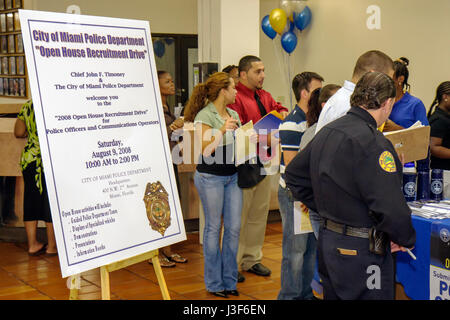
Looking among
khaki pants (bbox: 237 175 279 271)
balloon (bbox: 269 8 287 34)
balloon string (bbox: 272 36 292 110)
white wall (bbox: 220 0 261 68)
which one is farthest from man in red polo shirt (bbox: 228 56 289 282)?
balloon string (bbox: 272 36 292 110)

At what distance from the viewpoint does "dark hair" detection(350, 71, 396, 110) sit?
2416 millimetres

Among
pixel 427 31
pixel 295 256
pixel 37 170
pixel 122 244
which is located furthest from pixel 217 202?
pixel 427 31

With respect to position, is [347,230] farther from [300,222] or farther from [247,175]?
[247,175]

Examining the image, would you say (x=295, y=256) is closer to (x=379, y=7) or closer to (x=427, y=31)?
(x=427, y=31)

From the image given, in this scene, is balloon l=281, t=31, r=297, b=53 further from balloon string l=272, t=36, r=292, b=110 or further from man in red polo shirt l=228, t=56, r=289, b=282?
man in red polo shirt l=228, t=56, r=289, b=282

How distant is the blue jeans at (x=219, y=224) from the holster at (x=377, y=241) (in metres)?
1.59

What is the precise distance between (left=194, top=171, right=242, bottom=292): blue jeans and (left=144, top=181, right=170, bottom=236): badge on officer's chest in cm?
Answer: 94

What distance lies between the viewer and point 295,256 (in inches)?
135

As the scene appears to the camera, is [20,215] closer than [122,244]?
No

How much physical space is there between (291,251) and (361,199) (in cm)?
118

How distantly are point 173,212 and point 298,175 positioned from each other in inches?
26.8

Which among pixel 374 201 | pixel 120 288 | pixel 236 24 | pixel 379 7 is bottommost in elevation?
pixel 120 288

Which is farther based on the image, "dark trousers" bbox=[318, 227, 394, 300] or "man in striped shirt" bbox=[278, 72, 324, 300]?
"man in striped shirt" bbox=[278, 72, 324, 300]

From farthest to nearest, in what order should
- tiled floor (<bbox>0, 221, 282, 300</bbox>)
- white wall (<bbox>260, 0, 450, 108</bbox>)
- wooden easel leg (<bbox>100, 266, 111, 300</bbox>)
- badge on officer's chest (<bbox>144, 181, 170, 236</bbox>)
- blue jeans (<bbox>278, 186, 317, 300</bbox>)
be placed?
white wall (<bbox>260, 0, 450, 108</bbox>) < tiled floor (<bbox>0, 221, 282, 300</bbox>) < blue jeans (<bbox>278, 186, 317, 300</bbox>) < badge on officer's chest (<bbox>144, 181, 170, 236</bbox>) < wooden easel leg (<bbox>100, 266, 111, 300</bbox>)
